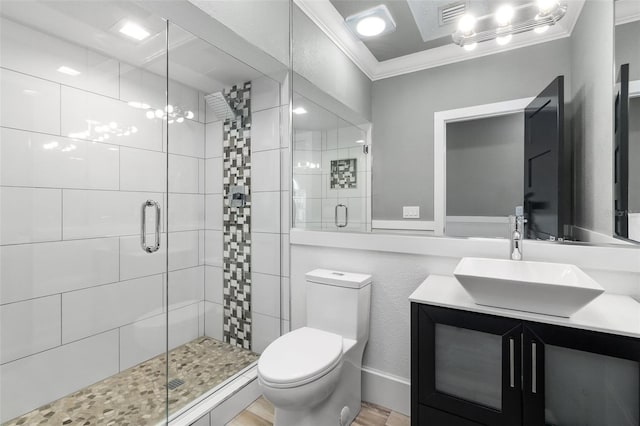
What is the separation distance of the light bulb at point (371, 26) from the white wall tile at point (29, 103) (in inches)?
75.7

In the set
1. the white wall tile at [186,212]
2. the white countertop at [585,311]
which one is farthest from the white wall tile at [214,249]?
the white countertop at [585,311]

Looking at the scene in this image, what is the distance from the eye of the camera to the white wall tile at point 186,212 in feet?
7.18

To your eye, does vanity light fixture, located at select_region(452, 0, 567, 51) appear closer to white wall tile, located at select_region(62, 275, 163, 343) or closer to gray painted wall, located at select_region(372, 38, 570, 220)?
gray painted wall, located at select_region(372, 38, 570, 220)

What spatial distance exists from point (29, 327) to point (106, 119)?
1323 millimetres

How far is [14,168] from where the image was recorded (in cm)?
159

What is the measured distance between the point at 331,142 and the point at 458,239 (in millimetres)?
1080

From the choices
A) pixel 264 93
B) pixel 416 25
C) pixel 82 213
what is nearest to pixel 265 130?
pixel 264 93

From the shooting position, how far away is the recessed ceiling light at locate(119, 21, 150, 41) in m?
1.76

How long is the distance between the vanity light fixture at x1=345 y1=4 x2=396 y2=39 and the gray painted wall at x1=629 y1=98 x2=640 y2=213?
4.23 ft

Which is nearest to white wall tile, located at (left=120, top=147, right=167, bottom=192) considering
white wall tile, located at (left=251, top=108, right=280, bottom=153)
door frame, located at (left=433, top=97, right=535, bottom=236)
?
white wall tile, located at (left=251, top=108, right=280, bottom=153)

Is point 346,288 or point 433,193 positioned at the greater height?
point 433,193

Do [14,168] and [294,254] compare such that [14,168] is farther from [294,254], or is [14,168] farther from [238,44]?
[294,254]

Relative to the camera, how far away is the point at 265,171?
2264 millimetres

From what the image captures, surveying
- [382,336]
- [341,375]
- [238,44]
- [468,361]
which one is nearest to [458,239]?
[468,361]
